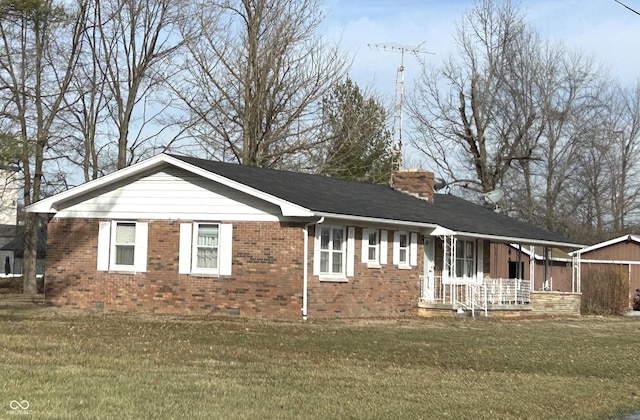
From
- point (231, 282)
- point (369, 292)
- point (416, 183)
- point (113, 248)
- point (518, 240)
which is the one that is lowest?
point (369, 292)

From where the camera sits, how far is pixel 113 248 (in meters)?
25.3

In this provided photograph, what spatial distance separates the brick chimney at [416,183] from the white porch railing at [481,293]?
3925 millimetres

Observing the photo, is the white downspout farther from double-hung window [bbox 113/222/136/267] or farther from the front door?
the front door

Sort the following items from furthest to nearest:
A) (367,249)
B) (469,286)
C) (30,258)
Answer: (30,258) < (469,286) < (367,249)

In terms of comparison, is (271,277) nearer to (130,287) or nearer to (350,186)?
(130,287)

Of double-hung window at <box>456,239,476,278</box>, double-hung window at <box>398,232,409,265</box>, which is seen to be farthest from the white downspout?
double-hung window at <box>456,239,476,278</box>

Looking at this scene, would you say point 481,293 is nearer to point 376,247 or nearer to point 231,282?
point 376,247

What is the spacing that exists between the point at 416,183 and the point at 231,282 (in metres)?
11.2

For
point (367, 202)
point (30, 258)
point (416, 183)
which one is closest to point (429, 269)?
point (367, 202)

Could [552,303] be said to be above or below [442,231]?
below

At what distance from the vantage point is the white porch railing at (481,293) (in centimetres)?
2802

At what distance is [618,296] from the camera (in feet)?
115

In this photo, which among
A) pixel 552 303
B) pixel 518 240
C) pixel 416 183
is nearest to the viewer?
pixel 518 240

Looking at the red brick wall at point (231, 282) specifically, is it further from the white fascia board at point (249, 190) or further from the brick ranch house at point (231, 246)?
the white fascia board at point (249, 190)
